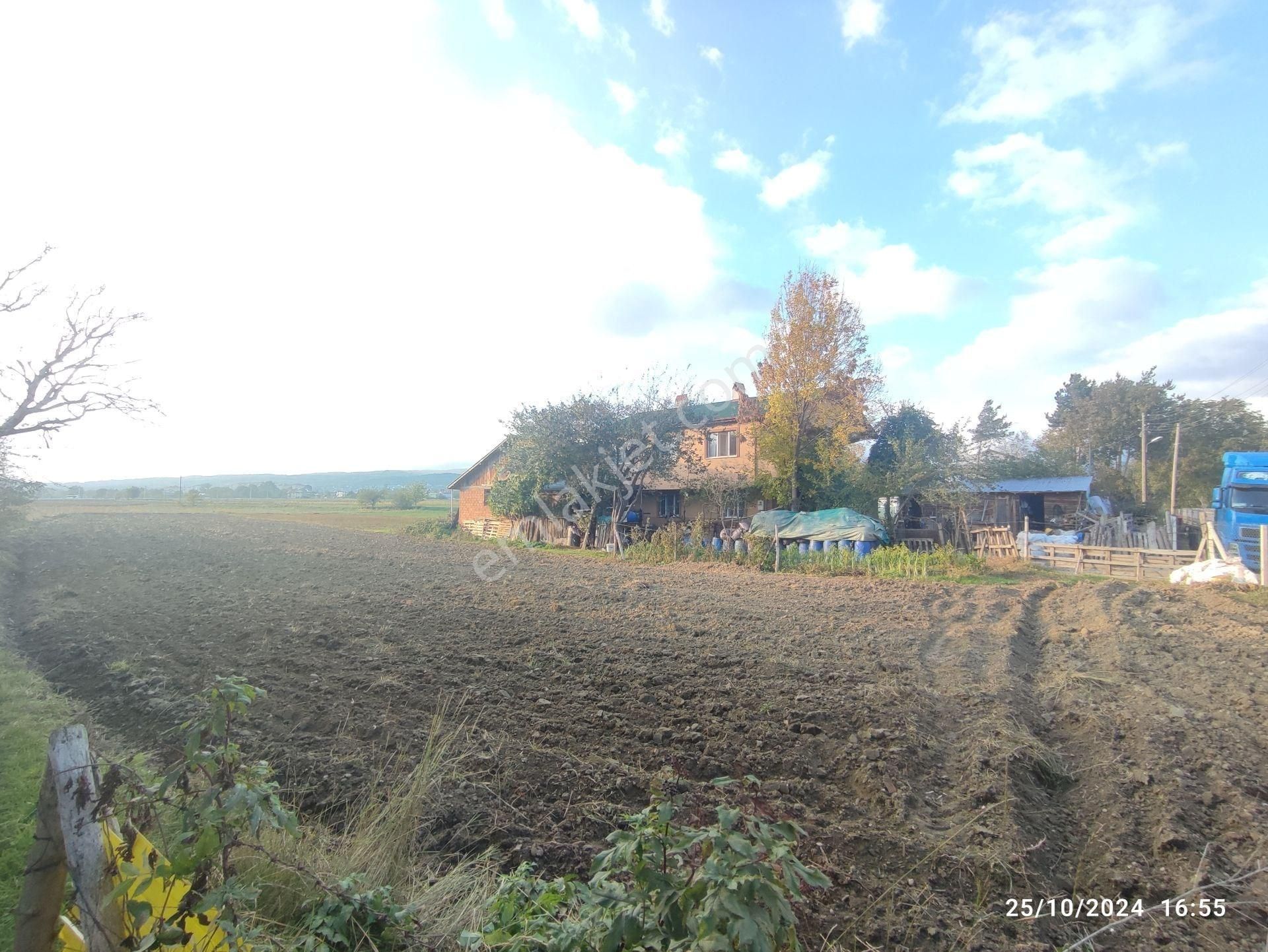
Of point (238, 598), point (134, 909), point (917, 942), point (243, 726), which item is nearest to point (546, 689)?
point (243, 726)

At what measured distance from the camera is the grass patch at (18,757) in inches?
117

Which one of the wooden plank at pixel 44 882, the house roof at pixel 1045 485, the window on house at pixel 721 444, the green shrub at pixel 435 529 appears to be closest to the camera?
the wooden plank at pixel 44 882

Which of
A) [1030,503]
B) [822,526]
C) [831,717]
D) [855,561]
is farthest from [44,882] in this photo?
[1030,503]

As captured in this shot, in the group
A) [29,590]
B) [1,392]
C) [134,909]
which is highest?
[1,392]

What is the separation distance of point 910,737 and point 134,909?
5.07 m

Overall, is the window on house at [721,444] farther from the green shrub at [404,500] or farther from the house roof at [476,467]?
the green shrub at [404,500]

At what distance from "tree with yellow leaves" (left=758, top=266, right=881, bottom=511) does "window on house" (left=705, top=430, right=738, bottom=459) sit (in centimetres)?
453

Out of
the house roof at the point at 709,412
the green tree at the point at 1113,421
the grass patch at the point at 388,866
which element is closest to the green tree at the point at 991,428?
the green tree at the point at 1113,421

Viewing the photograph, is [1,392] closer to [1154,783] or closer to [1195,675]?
[1154,783]

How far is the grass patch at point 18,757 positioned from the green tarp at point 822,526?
15.8 meters

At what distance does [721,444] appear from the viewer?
1086 inches

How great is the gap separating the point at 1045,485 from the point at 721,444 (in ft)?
53.1

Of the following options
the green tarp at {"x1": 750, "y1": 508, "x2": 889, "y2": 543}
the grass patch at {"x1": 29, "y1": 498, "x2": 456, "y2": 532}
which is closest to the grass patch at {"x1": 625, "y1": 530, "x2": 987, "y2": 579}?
the green tarp at {"x1": 750, "y1": 508, "x2": 889, "y2": 543}

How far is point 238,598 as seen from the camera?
37.3 feet
